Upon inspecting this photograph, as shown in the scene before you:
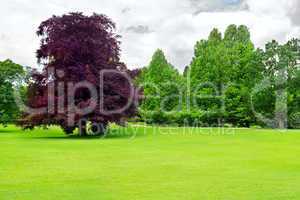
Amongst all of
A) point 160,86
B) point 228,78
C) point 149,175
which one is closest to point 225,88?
point 228,78

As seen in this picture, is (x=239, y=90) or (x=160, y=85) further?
→ (x=160, y=85)

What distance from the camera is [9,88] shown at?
5678cm

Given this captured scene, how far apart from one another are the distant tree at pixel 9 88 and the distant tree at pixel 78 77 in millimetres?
12671

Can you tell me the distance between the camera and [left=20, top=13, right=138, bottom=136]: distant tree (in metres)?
40.1

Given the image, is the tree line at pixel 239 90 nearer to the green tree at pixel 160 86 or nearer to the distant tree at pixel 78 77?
the green tree at pixel 160 86

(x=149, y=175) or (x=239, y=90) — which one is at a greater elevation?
(x=239, y=90)

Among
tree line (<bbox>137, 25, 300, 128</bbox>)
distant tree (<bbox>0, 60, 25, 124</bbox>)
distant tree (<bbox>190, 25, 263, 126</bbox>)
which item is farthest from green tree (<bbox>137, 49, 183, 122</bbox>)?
distant tree (<bbox>0, 60, 25, 124</bbox>)

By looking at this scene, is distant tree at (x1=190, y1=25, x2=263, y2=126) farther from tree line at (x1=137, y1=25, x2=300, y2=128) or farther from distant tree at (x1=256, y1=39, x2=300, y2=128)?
distant tree at (x1=256, y1=39, x2=300, y2=128)

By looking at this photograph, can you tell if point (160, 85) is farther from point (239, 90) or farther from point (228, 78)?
point (239, 90)

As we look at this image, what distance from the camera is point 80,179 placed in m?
15.4

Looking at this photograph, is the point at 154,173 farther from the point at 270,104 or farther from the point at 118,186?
the point at 270,104

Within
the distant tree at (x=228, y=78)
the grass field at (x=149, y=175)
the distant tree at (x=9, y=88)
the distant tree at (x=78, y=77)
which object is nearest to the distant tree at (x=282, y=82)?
the distant tree at (x=228, y=78)

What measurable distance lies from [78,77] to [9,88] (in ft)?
60.2

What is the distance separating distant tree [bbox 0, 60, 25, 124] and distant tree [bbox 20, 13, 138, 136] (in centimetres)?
1267
